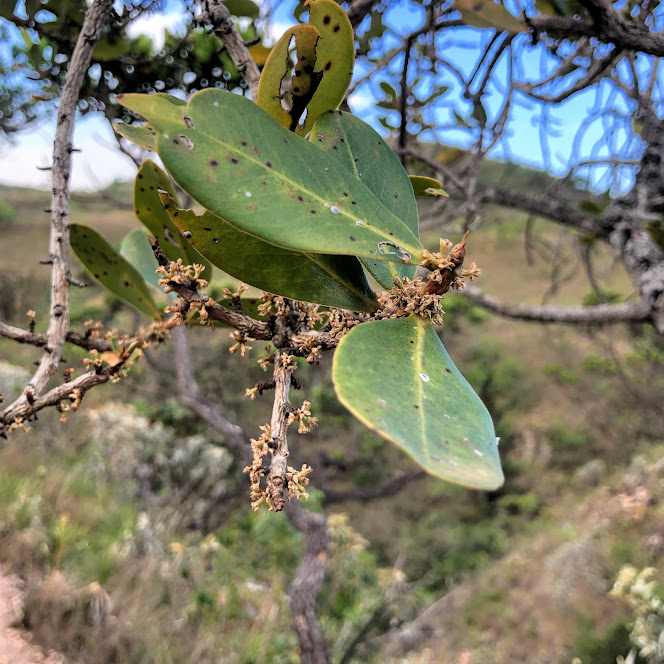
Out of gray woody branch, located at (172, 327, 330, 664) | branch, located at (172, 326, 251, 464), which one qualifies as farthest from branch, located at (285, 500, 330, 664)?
branch, located at (172, 326, 251, 464)

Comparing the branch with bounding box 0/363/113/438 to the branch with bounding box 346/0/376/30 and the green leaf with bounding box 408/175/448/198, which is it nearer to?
the green leaf with bounding box 408/175/448/198

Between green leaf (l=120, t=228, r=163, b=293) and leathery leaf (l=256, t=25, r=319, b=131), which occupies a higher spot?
leathery leaf (l=256, t=25, r=319, b=131)

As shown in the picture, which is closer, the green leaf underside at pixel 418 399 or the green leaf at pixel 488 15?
the green leaf underside at pixel 418 399

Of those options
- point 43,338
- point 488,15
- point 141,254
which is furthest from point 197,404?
point 488,15

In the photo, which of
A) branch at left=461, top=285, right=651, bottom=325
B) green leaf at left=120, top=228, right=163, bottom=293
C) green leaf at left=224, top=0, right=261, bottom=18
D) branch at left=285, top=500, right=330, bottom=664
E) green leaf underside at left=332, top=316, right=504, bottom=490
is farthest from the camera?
branch at left=285, top=500, right=330, bottom=664

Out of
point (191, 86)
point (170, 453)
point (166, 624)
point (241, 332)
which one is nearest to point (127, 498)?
point (170, 453)

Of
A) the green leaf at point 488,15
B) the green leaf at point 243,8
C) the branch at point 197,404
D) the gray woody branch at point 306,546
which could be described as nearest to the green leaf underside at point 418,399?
the green leaf at point 488,15

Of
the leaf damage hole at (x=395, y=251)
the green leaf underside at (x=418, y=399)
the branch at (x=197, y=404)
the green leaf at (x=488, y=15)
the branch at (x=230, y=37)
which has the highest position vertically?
the green leaf at (x=488, y=15)

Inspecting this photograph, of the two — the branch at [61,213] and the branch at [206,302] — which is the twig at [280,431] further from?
the branch at [61,213]
